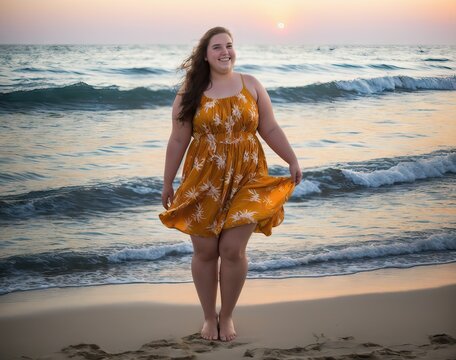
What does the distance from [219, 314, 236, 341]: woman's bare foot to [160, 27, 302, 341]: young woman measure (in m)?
0.19

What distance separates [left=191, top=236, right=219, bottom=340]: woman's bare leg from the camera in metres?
4.18

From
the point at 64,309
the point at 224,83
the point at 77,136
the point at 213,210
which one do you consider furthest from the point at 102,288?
the point at 77,136

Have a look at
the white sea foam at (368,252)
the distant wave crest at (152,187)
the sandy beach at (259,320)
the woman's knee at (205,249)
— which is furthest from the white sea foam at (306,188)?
the woman's knee at (205,249)

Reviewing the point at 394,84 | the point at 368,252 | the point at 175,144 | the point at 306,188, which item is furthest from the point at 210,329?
the point at 394,84

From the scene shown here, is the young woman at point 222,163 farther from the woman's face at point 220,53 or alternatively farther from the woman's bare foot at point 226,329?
the woman's bare foot at point 226,329

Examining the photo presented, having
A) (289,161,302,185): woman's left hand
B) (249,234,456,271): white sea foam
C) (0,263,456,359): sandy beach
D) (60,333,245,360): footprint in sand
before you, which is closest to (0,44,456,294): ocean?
(249,234,456,271): white sea foam

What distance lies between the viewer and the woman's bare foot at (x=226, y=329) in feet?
14.0

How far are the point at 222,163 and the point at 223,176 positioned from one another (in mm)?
77

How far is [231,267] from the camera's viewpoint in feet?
13.7

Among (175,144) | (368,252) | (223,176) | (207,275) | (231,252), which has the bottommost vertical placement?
(368,252)

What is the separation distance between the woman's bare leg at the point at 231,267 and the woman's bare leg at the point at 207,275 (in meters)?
0.05

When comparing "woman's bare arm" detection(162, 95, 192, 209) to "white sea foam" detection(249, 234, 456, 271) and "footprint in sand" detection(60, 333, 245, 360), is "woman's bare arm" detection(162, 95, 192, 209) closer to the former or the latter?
"footprint in sand" detection(60, 333, 245, 360)

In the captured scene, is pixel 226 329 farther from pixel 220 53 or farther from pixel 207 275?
pixel 220 53

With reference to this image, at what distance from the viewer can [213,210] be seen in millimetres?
4117
